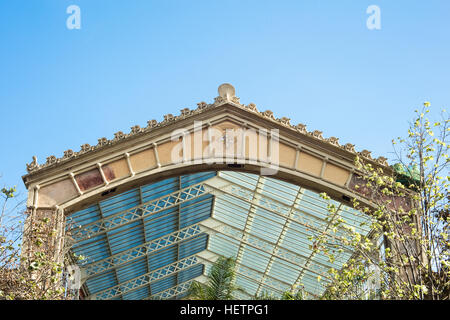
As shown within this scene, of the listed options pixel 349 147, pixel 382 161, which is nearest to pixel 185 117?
pixel 349 147

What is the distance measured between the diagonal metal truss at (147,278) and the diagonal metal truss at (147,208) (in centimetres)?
825

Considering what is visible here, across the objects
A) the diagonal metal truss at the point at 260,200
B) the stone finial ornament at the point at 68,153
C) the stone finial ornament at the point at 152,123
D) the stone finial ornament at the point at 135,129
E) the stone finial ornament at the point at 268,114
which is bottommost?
the stone finial ornament at the point at 68,153

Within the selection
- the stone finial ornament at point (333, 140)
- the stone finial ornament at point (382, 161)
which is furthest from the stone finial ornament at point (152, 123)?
the stone finial ornament at point (382, 161)

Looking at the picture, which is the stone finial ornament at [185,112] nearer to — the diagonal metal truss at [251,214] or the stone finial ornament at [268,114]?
the stone finial ornament at [268,114]

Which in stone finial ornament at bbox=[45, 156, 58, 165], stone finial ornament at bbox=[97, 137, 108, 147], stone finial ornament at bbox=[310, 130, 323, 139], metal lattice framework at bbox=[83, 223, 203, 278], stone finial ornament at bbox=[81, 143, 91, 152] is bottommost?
stone finial ornament at bbox=[45, 156, 58, 165]

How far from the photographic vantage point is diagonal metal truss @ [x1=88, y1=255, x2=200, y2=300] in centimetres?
3703

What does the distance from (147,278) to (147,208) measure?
33.7 feet

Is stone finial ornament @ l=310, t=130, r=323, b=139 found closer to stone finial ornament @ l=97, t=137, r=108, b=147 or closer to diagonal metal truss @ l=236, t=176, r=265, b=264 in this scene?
stone finial ornament @ l=97, t=137, r=108, b=147

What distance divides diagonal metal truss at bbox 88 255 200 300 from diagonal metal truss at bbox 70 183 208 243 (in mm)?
8248

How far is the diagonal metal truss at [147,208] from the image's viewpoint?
91.0 ft

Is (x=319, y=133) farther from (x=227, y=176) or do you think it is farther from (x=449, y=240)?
(x=227, y=176)

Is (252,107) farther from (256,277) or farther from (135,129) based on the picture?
(256,277)

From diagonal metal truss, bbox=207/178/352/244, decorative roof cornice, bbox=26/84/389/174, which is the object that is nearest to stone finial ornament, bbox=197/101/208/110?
decorative roof cornice, bbox=26/84/389/174
